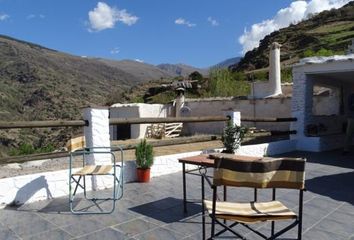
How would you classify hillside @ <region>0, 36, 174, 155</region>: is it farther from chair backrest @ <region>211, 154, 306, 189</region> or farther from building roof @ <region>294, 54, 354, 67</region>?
chair backrest @ <region>211, 154, 306, 189</region>

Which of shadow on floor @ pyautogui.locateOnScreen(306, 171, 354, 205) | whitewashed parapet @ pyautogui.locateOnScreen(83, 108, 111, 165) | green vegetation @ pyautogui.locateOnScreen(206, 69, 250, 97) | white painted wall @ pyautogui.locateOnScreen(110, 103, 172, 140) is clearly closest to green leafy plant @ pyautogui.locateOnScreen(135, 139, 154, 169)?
whitewashed parapet @ pyautogui.locateOnScreen(83, 108, 111, 165)

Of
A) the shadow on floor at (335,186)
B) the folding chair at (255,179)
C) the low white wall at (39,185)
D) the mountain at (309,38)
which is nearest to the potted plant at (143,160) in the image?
the low white wall at (39,185)

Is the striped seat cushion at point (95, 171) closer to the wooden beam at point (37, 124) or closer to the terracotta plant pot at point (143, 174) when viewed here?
the wooden beam at point (37, 124)

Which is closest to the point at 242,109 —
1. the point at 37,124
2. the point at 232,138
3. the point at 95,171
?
the point at 232,138

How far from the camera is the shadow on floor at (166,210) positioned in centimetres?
429

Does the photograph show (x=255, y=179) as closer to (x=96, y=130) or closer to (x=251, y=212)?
(x=251, y=212)

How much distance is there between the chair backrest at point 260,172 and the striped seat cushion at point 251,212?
0.63ft

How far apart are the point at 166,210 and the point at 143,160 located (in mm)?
1658

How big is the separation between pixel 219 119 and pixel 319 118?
4121 millimetres

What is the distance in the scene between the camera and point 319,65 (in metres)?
9.60

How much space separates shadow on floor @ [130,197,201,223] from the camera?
4.29 m

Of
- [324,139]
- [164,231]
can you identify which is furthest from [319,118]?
[164,231]

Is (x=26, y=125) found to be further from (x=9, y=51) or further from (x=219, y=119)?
(x=9, y=51)

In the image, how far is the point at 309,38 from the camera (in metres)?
45.3
